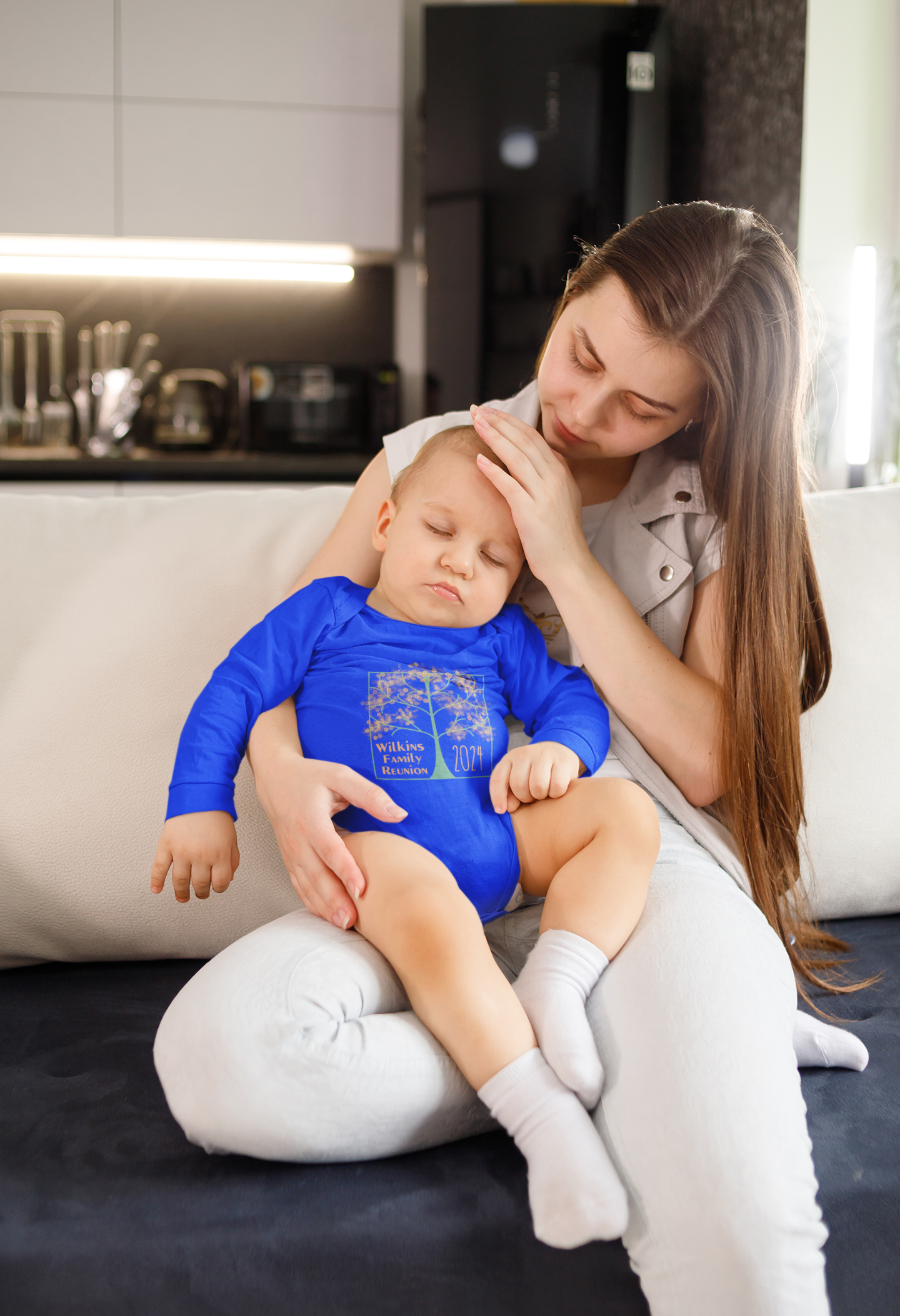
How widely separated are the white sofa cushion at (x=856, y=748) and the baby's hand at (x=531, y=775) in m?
0.40

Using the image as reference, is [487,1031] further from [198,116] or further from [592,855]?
[198,116]

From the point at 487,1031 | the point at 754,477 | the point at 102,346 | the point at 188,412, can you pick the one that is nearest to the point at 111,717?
the point at 487,1031

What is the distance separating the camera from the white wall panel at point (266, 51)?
3027 mm

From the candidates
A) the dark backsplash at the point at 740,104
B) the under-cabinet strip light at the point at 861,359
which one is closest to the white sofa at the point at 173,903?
the under-cabinet strip light at the point at 861,359

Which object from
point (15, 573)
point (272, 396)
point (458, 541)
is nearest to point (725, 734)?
point (458, 541)

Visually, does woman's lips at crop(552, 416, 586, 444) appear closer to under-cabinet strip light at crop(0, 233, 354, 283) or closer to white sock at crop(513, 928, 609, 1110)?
white sock at crop(513, 928, 609, 1110)

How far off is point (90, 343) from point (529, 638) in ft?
9.62

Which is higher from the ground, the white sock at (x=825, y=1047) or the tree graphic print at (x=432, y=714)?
the tree graphic print at (x=432, y=714)

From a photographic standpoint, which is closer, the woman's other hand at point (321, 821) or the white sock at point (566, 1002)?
the white sock at point (566, 1002)

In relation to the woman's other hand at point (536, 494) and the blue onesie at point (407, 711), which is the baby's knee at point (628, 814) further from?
the woman's other hand at point (536, 494)

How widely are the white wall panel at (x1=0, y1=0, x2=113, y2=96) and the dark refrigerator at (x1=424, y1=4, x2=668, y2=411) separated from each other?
3.23ft

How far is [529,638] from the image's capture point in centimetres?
108

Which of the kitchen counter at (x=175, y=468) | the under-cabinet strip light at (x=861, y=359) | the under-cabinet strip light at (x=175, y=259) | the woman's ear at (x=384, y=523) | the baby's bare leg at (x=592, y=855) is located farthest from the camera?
the under-cabinet strip light at (x=175, y=259)

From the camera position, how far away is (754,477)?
1.03 metres
